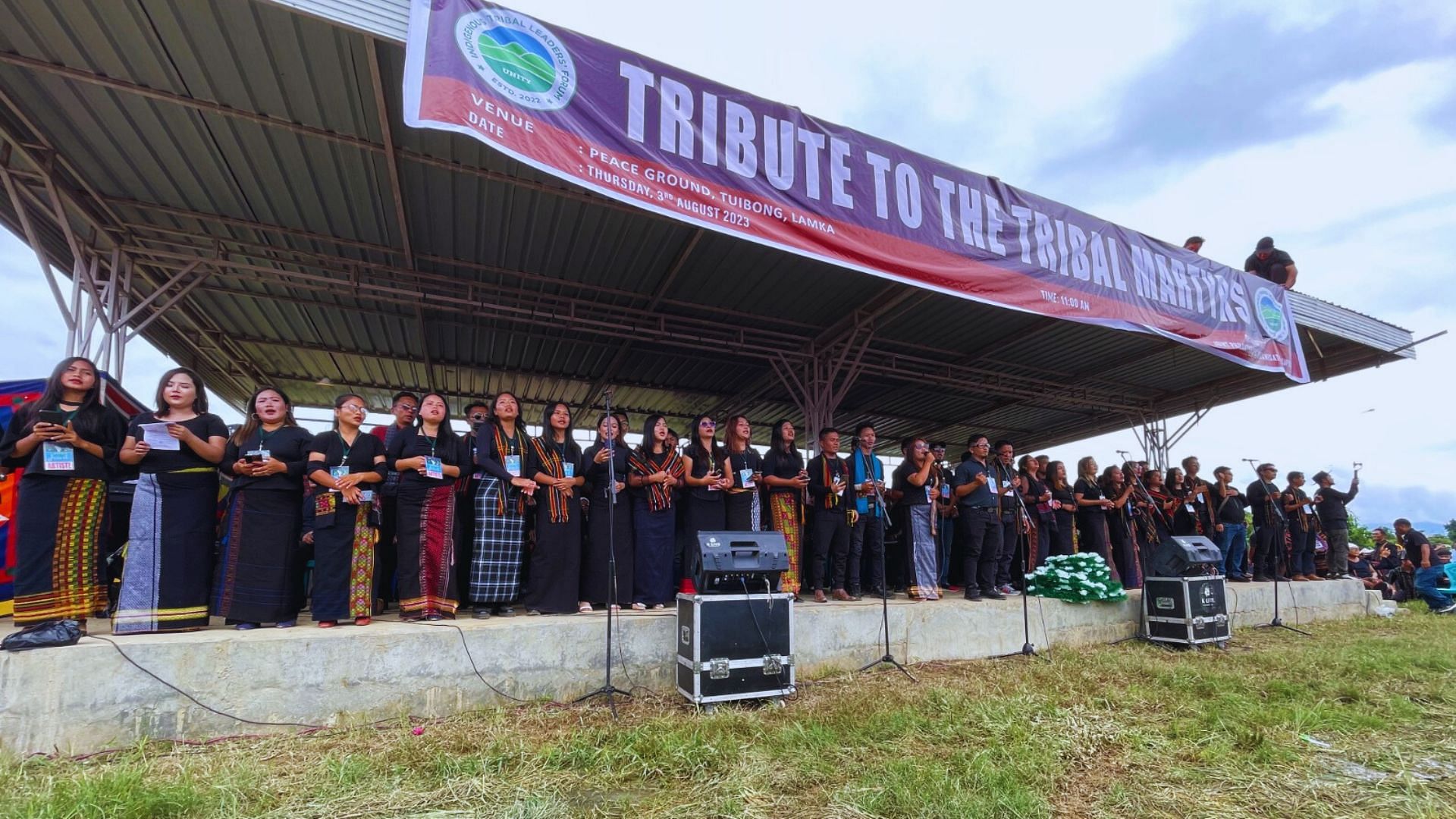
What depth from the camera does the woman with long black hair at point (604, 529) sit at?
4.66 meters

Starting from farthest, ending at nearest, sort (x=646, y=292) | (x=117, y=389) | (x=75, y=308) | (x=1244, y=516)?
(x=1244, y=516) → (x=646, y=292) → (x=75, y=308) → (x=117, y=389)

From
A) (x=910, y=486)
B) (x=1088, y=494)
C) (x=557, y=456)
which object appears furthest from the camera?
(x=1088, y=494)

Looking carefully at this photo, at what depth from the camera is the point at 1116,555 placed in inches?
306

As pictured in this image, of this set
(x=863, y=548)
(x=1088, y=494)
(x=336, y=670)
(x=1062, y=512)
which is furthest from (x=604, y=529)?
(x=1088, y=494)

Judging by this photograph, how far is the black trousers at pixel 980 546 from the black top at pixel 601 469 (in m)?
3.15

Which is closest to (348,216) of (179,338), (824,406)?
(179,338)

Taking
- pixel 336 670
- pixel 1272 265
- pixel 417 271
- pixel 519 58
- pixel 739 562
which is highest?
pixel 1272 265

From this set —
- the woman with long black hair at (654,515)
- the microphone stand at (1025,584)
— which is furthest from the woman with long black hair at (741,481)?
the microphone stand at (1025,584)

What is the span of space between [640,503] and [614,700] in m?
1.47

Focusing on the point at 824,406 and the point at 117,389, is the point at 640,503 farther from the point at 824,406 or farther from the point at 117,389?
the point at 824,406

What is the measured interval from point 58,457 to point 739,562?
3372 millimetres

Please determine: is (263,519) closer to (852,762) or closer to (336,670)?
(336,670)

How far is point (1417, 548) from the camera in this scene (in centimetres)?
1034

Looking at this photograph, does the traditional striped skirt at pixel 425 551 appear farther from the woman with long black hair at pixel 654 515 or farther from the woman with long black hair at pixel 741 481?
the woman with long black hair at pixel 741 481
